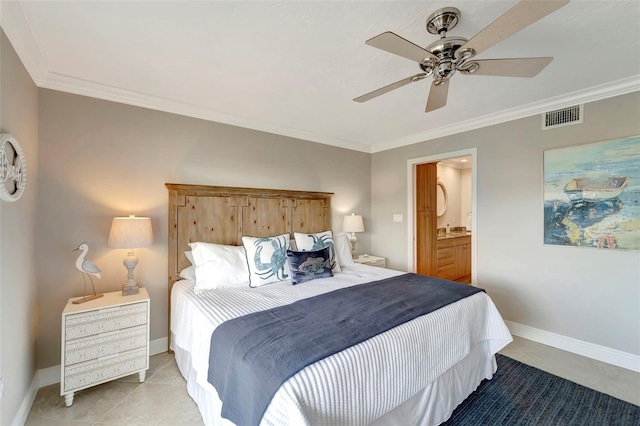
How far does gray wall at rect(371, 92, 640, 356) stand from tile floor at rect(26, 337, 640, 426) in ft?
1.17

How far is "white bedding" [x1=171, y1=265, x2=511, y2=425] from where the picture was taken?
115 cm

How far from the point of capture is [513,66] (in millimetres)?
1563

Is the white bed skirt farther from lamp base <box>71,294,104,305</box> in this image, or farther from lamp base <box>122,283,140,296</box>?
lamp base <box>71,294,104,305</box>

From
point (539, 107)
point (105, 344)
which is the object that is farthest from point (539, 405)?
point (105, 344)

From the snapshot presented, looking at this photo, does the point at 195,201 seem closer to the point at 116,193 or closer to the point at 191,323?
the point at 116,193

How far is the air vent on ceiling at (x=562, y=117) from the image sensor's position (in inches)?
103

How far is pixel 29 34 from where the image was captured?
1672 millimetres

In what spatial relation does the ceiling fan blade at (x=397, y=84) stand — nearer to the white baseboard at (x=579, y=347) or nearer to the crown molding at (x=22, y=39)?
the crown molding at (x=22, y=39)

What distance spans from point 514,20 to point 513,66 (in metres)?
0.46

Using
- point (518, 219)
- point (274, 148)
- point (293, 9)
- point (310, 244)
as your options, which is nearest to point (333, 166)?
point (274, 148)

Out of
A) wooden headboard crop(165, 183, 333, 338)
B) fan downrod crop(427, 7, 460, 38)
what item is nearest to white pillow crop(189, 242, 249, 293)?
wooden headboard crop(165, 183, 333, 338)

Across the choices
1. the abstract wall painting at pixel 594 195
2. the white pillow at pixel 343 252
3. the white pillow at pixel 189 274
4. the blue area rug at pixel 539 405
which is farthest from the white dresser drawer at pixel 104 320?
the abstract wall painting at pixel 594 195

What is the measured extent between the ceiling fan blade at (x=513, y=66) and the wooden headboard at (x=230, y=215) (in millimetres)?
2458

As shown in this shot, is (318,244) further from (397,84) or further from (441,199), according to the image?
(441,199)
